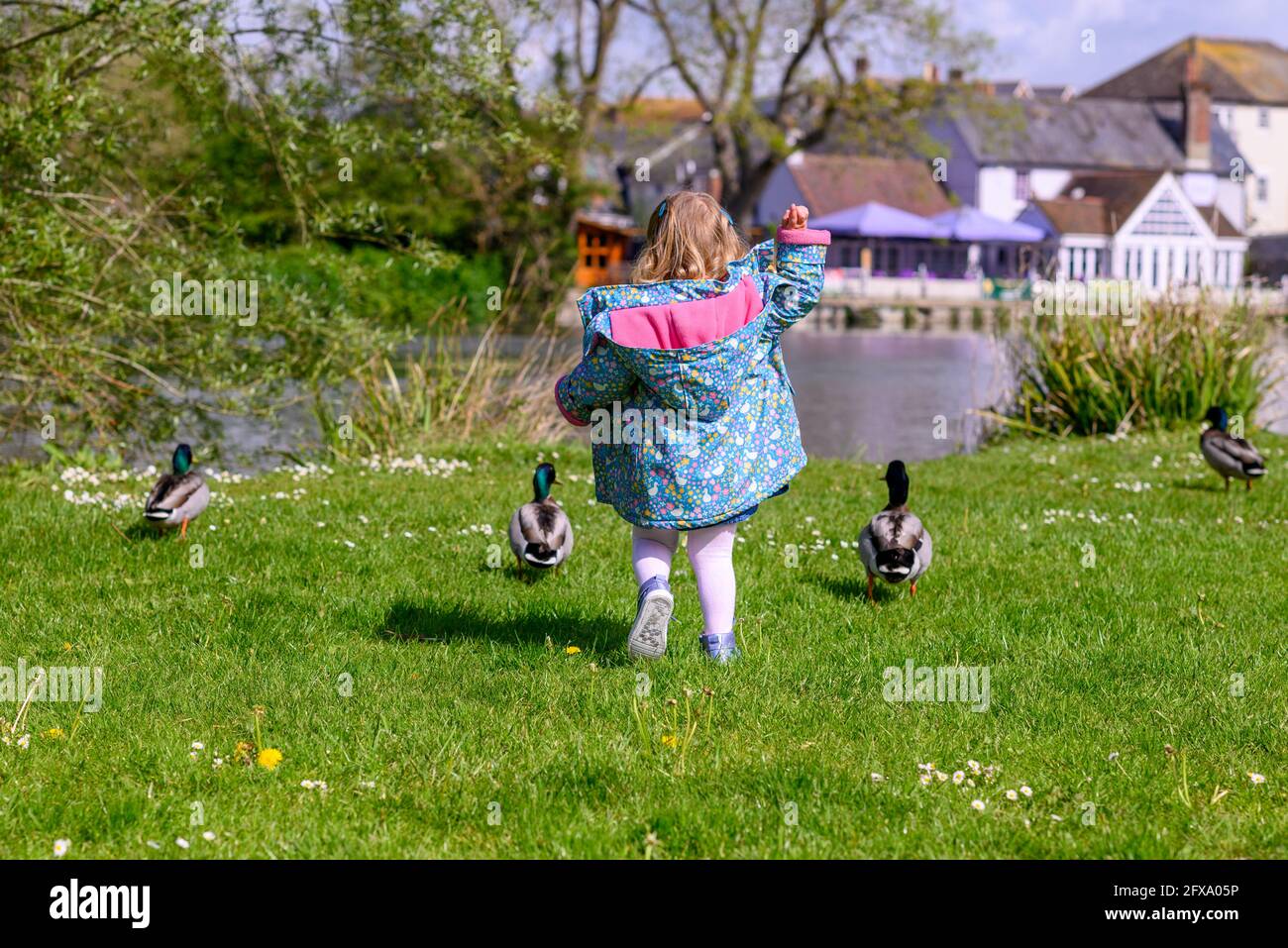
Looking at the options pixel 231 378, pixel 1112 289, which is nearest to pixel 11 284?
pixel 231 378

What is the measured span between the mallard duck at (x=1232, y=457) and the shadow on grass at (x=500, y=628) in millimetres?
5674

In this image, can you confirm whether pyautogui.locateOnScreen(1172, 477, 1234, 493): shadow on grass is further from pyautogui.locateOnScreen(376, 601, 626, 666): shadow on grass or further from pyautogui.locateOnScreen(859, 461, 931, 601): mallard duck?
pyautogui.locateOnScreen(376, 601, 626, 666): shadow on grass

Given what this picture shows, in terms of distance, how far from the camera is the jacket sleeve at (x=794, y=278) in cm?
504

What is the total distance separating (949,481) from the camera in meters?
10.9

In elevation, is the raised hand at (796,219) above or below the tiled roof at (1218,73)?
below

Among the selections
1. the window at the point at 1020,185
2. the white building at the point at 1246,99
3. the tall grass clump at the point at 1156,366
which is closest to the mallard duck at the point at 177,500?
the tall grass clump at the point at 1156,366

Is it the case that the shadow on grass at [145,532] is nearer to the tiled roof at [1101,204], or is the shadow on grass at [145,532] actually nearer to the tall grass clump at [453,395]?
the tall grass clump at [453,395]

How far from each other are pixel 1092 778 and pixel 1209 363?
11310 mm

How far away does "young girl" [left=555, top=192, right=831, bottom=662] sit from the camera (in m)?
4.88

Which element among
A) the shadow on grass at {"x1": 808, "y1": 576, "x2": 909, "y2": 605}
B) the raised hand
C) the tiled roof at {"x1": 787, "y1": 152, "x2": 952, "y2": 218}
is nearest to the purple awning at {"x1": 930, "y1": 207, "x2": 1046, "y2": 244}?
the tiled roof at {"x1": 787, "y1": 152, "x2": 952, "y2": 218}

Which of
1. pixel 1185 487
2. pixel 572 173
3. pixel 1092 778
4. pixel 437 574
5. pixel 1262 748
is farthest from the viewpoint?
pixel 572 173

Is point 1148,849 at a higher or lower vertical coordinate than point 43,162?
lower
